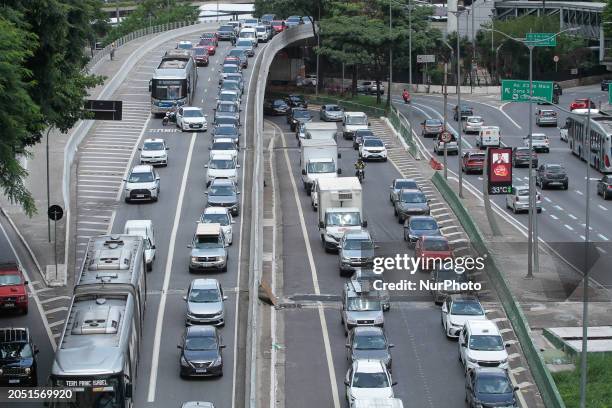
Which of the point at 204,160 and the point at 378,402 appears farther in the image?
the point at 204,160

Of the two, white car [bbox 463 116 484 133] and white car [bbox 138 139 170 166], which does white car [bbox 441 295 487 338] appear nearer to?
white car [bbox 138 139 170 166]

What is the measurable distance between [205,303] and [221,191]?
17664mm

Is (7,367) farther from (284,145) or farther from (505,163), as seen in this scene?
(284,145)

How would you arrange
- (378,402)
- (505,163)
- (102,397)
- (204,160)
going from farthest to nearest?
(204,160)
(505,163)
(378,402)
(102,397)

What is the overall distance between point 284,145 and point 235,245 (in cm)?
3514

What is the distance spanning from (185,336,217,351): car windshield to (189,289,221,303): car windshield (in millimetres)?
4988

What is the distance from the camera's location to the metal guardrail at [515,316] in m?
46.8

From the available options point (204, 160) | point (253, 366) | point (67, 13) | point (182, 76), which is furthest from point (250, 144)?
point (253, 366)

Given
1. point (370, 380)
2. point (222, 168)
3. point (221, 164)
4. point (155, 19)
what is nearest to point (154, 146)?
point (221, 164)

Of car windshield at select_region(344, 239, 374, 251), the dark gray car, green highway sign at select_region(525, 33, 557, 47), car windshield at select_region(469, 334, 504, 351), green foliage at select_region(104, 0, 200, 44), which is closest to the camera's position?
car windshield at select_region(469, 334, 504, 351)

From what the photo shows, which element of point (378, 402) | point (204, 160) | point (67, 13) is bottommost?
point (378, 402)

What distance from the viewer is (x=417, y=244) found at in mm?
63000

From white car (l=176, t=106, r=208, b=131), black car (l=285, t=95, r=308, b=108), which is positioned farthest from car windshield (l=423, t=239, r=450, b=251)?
black car (l=285, t=95, r=308, b=108)

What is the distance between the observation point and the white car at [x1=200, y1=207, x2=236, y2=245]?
64188 mm
